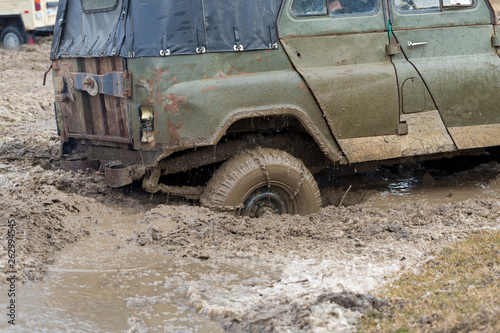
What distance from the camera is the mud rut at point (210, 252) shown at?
11.0 feet

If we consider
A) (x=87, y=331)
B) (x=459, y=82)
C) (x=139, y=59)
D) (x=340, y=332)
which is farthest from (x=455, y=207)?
(x=87, y=331)

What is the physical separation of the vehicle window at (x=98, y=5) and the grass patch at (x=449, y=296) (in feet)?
9.97

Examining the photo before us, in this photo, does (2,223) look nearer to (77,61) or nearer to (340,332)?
(77,61)

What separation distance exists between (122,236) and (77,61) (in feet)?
5.39

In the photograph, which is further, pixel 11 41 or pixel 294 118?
pixel 11 41

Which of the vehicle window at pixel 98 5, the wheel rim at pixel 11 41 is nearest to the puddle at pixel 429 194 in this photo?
the vehicle window at pixel 98 5

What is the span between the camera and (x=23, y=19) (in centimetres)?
1490

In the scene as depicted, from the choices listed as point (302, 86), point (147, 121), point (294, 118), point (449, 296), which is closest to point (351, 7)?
point (302, 86)

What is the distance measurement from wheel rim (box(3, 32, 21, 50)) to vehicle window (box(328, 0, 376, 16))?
483 inches

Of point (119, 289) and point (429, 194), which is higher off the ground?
point (119, 289)

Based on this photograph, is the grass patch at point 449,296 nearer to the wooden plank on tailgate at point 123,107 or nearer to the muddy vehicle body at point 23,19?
the wooden plank on tailgate at point 123,107

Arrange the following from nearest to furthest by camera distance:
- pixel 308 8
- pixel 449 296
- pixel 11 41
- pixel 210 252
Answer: pixel 449 296, pixel 210 252, pixel 308 8, pixel 11 41

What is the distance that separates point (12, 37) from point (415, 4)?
12.5 metres

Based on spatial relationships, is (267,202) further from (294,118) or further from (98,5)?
(98,5)
